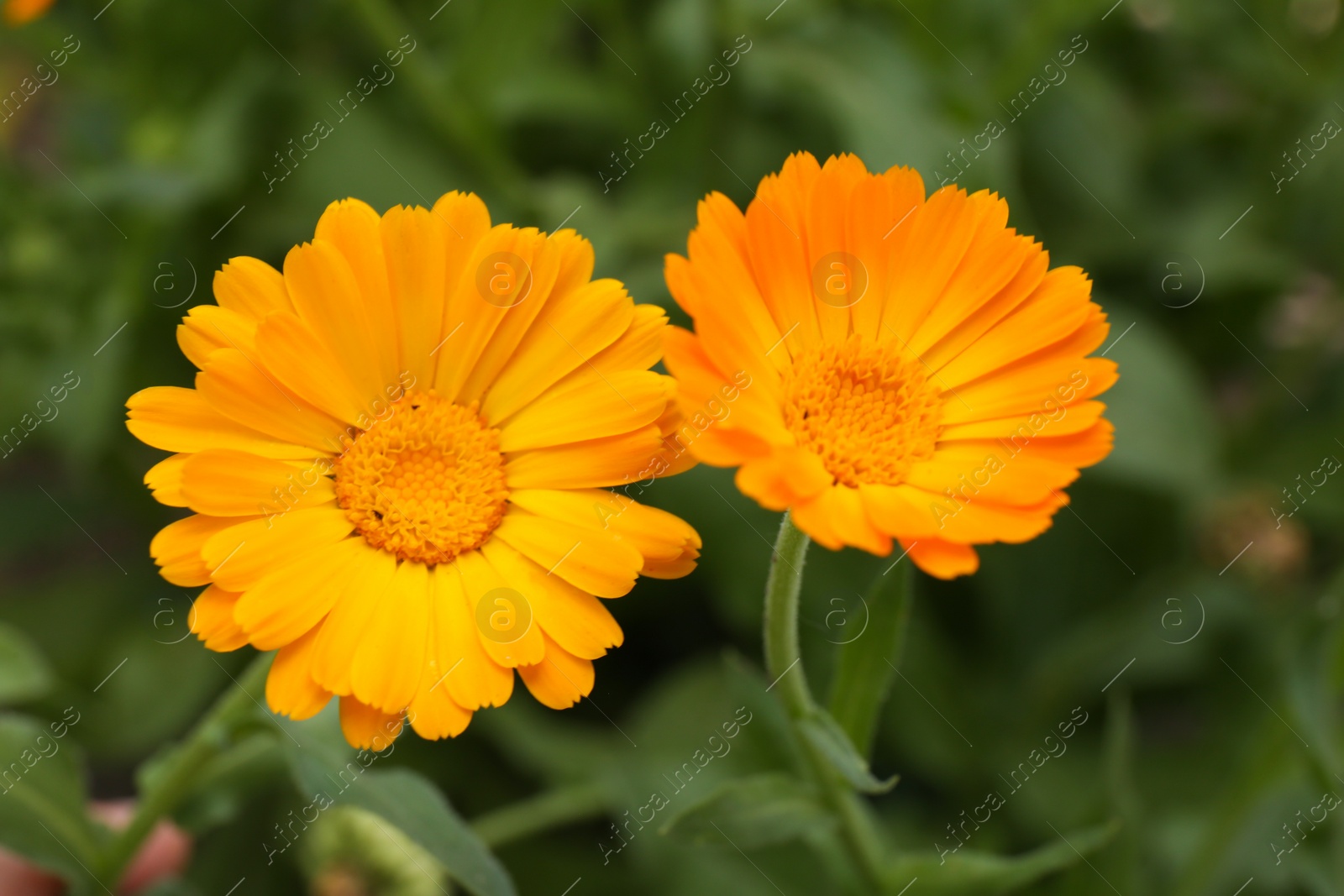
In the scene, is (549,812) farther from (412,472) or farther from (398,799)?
(412,472)

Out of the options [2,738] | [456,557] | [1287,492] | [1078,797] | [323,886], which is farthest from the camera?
[1287,492]

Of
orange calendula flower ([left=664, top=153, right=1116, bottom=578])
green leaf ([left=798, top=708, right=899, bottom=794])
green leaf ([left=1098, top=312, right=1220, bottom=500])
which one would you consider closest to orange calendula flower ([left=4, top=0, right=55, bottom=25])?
orange calendula flower ([left=664, top=153, right=1116, bottom=578])

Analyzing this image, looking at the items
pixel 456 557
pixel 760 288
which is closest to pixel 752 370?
pixel 760 288

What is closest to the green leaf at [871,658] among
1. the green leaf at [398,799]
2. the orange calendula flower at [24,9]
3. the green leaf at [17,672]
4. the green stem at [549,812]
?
the green leaf at [398,799]

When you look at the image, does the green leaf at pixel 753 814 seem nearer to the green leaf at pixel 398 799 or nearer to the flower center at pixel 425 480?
the green leaf at pixel 398 799

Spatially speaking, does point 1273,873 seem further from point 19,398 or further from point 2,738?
point 19,398

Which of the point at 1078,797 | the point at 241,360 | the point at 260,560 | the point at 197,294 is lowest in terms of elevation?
the point at 1078,797
